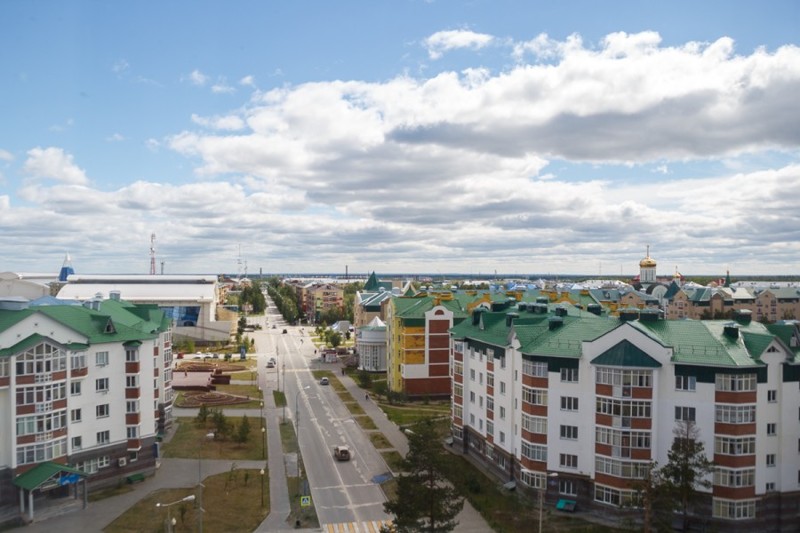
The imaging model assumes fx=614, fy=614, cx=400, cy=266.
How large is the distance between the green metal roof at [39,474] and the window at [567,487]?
36767mm

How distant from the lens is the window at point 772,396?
42312 mm

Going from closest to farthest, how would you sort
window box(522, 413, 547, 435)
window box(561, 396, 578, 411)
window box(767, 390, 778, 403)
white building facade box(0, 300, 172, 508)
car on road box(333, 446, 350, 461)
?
1. window box(767, 390, 778, 403)
2. white building facade box(0, 300, 172, 508)
3. window box(561, 396, 578, 411)
4. window box(522, 413, 547, 435)
5. car on road box(333, 446, 350, 461)

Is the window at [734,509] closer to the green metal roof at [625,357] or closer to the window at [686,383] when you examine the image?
the window at [686,383]

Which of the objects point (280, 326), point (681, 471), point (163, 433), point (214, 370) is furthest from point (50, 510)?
point (280, 326)

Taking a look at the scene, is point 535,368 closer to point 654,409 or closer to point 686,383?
point 654,409

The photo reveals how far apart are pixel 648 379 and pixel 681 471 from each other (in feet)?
23.0

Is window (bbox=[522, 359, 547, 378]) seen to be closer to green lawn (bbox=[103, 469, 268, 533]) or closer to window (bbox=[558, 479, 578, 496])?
window (bbox=[558, 479, 578, 496])

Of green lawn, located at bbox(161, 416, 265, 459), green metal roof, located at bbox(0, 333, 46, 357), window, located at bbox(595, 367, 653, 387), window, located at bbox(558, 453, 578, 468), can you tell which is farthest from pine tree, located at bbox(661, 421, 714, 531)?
green metal roof, located at bbox(0, 333, 46, 357)

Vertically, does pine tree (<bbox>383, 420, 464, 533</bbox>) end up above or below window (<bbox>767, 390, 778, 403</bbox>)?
below

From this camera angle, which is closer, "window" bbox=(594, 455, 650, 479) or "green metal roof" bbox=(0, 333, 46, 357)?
"window" bbox=(594, 455, 650, 479)

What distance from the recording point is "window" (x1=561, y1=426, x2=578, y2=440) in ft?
151

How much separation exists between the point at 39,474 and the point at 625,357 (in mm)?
42867

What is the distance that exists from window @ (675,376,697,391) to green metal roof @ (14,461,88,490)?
44.9 m

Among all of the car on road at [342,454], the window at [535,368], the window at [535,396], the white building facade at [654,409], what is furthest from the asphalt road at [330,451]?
the window at [535,368]
